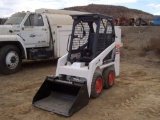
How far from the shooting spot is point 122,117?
203 inches

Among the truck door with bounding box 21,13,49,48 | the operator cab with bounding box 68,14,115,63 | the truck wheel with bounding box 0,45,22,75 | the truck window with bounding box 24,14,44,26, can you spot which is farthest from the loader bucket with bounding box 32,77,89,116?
the truck window with bounding box 24,14,44,26

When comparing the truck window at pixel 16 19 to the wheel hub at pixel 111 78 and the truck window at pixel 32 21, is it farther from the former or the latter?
the wheel hub at pixel 111 78

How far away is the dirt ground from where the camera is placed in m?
5.24

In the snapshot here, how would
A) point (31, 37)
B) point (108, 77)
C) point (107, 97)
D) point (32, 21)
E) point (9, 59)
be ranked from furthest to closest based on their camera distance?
point (32, 21) → point (31, 37) → point (9, 59) → point (108, 77) → point (107, 97)

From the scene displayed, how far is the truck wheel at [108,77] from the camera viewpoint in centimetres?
692

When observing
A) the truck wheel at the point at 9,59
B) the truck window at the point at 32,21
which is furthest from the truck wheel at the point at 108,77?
the truck window at the point at 32,21

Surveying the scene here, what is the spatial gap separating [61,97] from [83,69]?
0.86 m

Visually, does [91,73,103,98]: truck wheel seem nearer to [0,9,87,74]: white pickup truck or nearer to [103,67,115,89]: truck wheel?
[103,67,115,89]: truck wheel

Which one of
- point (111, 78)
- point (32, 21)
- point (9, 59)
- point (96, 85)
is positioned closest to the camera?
point (96, 85)

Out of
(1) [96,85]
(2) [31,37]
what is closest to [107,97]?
(1) [96,85]

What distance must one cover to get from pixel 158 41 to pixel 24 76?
830 cm

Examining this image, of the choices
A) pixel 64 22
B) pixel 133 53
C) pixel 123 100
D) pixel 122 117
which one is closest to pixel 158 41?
pixel 133 53

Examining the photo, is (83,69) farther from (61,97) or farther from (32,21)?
(32,21)

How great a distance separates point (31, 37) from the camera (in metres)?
10.0
